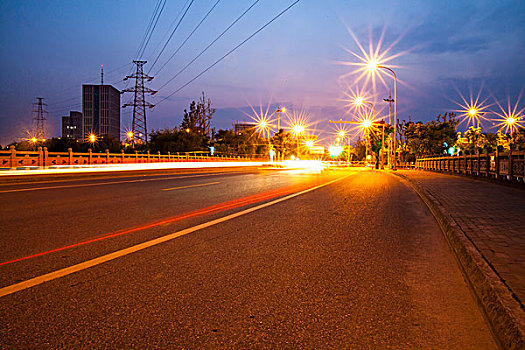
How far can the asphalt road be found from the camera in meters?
2.55

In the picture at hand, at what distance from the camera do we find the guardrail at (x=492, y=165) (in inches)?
537

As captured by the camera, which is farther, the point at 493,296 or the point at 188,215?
the point at 188,215

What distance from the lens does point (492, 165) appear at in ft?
56.8

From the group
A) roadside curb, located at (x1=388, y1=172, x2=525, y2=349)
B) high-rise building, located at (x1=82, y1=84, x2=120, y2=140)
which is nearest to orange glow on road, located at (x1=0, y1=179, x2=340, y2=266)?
roadside curb, located at (x1=388, y1=172, x2=525, y2=349)

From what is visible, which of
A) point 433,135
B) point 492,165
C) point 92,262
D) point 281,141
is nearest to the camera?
point 92,262

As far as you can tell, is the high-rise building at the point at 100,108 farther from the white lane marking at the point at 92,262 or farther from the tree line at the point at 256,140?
the white lane marking at the point at 92,262

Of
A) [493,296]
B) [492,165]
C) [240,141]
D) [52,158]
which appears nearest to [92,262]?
[493,296]

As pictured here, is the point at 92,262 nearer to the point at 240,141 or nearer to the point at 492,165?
the point at 492,165

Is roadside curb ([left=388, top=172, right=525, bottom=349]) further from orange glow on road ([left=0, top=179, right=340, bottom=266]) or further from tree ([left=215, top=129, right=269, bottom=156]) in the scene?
tree ([left=215, top=129, right=269, bottom=156])

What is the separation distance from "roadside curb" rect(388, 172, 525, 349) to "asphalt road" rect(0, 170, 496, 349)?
0.11 meters

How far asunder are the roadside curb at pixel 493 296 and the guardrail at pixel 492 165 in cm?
1105

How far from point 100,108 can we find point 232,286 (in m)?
211

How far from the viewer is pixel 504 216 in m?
7.01

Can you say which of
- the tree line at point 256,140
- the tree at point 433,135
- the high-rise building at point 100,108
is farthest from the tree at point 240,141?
the high-rise building at point 100,108
